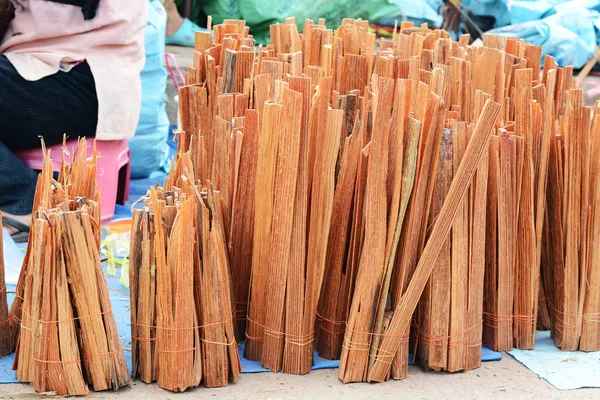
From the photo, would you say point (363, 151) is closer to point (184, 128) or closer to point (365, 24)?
point (184, 128)

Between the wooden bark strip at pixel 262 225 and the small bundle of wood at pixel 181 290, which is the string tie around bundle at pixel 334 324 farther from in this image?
the small bundle of wood at pixel 181 290

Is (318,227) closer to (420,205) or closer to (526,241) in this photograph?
(420,205)

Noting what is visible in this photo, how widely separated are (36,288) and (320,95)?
1.01m

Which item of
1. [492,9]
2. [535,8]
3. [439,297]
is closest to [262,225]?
[439,297]

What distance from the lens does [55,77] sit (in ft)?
13.0

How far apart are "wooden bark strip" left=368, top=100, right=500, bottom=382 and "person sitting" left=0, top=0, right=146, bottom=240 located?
2.06 m

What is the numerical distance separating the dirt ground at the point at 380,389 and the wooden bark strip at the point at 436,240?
0.46 feet

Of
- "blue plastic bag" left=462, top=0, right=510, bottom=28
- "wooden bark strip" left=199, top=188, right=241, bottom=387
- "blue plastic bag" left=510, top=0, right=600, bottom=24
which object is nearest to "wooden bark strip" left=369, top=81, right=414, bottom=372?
"wooden bark strip" left=199, top=188, right=241, bottom=387

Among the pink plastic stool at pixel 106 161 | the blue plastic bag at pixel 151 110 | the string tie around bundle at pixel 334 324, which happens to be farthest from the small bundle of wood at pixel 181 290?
the blue plastic bag at pixel 151 110

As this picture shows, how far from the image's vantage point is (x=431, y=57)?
3.51 metres

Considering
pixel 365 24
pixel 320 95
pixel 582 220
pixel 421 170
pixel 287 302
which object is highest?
pixel 365 24

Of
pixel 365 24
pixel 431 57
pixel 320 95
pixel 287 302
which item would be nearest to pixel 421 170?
pixel 320 95

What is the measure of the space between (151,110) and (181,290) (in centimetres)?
269

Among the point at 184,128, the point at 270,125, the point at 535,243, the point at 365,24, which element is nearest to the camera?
the point at 270,125
